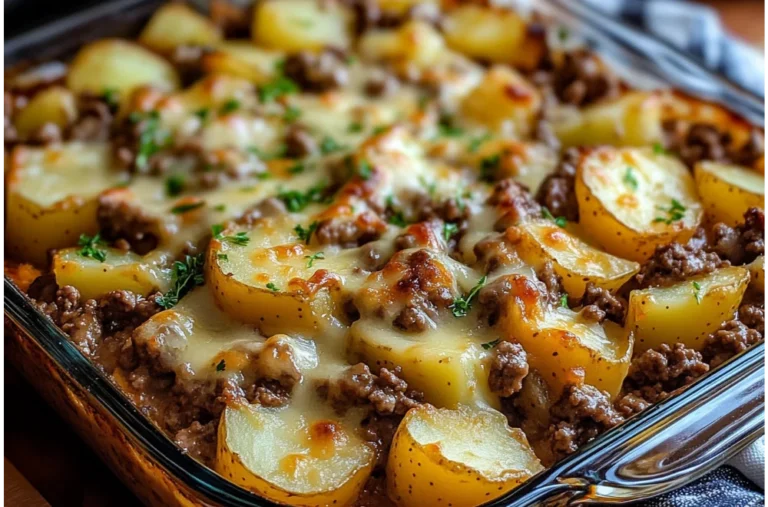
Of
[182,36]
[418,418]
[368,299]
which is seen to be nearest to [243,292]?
[368,299]

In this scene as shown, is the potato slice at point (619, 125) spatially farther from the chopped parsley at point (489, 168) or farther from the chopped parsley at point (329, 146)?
the chopped parsley at point (329, 146)

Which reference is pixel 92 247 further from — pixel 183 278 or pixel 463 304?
pixel 463 304

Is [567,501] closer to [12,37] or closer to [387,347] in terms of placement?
[387,347]

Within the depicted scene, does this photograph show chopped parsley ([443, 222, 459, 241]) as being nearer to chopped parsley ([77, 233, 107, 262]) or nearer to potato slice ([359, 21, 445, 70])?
chopped parsley ([77, 233, 107, 262])

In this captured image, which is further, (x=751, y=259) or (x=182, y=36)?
(x=182, y=36)

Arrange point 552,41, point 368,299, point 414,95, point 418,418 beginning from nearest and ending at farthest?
1. point 418,418
2. point 368,299
3. point 414,95
4. point 552,41

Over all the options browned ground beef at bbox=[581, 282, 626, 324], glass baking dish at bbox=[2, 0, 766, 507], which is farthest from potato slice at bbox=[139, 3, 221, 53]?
browned ground beef at bbox=[581, 282, 626, 324]
